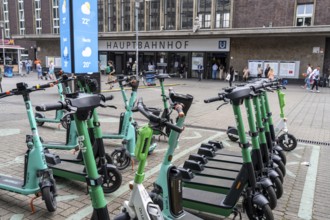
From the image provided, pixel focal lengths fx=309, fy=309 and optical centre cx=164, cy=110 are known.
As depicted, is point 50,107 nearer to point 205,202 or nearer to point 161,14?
point 205,202

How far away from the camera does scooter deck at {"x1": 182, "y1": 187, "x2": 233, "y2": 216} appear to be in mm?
3193

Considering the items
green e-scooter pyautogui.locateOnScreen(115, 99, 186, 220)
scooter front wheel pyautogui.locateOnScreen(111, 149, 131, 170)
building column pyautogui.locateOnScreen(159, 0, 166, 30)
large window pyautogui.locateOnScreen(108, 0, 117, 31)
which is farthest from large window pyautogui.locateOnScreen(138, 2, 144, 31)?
green e-scooter pyautogui.locateOnScreen(115, 99, 186, 220)

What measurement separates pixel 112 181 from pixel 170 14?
2718cm

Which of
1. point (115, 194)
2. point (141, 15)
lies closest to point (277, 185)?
point (115, 194)

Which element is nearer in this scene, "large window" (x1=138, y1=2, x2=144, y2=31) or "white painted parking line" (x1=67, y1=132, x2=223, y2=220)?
"white painted parking line" (x1=67, y1=132, x2=223, y2=220)

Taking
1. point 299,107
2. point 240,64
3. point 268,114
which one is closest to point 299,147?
point 268,114

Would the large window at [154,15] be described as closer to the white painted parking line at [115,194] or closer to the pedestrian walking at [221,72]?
the pedestrian walking at [221,72]

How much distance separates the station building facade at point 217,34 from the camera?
23.3 meters

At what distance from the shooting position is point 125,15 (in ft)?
104

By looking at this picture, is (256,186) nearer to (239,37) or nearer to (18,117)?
(18,117)

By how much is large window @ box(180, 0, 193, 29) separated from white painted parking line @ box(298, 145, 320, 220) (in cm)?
2410

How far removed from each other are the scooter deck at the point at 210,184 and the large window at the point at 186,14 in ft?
85.3

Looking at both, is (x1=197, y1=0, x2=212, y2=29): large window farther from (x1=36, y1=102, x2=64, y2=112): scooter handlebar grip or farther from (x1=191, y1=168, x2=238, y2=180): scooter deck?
(x1=36, y1=102, x2=64, y2=112): scooter handlebar grip

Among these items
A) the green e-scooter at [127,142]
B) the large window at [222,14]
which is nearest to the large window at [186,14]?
the large window at [222,14]
